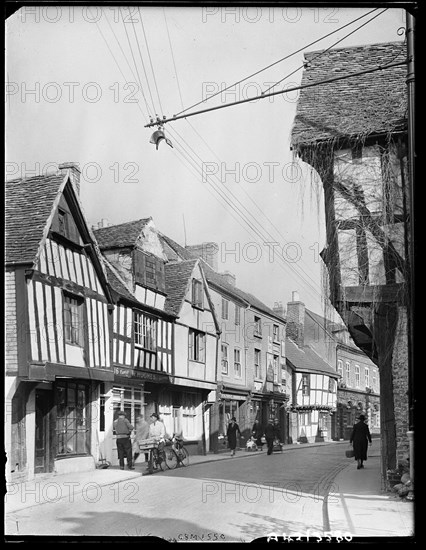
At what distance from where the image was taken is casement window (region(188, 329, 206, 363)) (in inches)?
316

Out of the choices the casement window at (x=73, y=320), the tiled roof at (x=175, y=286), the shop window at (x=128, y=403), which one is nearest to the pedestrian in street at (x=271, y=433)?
the shop window at (x=128, y=403)

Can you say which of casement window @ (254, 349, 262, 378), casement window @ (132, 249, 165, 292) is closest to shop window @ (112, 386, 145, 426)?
casement window @ (132, 249, 165, 292)

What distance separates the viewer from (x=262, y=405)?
8.22m

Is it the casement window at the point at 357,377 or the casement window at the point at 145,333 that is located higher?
the casement window at the point at 145,333

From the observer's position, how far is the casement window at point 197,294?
816 cm

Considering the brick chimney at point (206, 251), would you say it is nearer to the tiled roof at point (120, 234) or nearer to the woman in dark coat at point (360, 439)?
the tiled roof at point (120, 234)

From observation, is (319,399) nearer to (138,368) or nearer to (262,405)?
(262,405)

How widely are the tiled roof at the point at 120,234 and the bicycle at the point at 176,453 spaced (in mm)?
2216

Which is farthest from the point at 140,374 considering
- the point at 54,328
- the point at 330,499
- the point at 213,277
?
the point at 330,499

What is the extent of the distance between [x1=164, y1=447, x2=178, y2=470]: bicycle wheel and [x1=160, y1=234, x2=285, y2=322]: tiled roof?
1.80 metres

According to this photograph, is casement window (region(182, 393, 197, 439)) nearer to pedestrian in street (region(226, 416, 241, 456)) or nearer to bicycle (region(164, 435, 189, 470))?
bicycle (region(164, 435, 189, 470))

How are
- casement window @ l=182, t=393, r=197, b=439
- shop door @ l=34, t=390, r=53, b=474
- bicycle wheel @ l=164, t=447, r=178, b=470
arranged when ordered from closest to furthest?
shop door @ l=34, t=390, r=53, b=474 < bicycle wheel @ l=164, t=447, r=178, b=470 < casement window @ l=182, t=393, r=197, b=439

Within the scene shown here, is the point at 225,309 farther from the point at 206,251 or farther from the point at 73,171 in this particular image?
the point at 73,171
